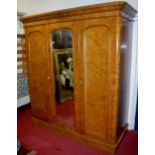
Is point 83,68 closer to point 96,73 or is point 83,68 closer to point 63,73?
point 96,73

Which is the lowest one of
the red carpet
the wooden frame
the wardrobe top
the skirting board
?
the red carpet

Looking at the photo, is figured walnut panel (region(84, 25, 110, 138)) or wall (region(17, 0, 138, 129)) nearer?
figured walnut panel (region(84, 25, 110, 138))

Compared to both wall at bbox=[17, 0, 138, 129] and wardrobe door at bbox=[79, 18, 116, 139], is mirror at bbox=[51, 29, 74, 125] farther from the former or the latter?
wall at bbox=[17, 0, 138, 129]

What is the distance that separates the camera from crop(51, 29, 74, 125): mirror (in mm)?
2391

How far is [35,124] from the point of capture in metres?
3.05

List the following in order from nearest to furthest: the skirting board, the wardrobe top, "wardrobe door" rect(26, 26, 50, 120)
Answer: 1. the wardrobe top
2. the skirting board
3. "wardrobe door" rect(26, 26, 50, 120)

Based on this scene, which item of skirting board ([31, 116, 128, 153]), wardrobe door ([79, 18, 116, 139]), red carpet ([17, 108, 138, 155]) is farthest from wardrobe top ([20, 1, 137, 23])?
red carpet ([17, 108, 138, 155])

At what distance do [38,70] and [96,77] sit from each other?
3.57 ft

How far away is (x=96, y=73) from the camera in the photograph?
2.14 meters

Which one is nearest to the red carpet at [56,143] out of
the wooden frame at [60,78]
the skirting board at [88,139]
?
the skirting board at [88,139]

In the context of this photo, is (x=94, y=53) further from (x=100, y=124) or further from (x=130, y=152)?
(x=130, y=152)
